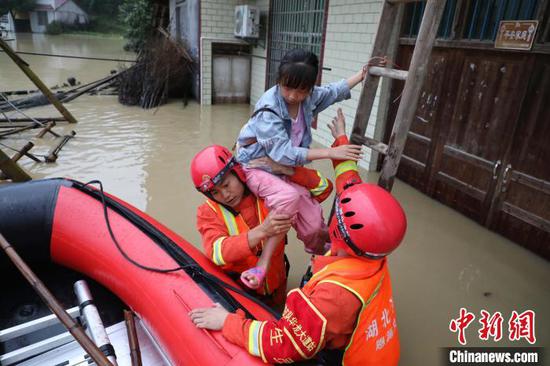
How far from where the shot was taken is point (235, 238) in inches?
63.2

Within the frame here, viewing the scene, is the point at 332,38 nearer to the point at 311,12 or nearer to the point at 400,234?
the point at 311,12

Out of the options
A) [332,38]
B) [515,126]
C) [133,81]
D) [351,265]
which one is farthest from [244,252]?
[133,81]

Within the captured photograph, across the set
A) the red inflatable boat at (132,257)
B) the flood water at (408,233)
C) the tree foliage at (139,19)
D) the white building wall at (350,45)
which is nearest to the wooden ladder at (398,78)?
the red inflatable boat at (132,257)

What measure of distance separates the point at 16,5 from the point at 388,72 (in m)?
41.8

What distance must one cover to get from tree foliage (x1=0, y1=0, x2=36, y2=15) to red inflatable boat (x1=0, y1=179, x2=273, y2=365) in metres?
37.9

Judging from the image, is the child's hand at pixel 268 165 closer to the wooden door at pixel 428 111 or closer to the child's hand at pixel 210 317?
the child's hand at pixel 210 317

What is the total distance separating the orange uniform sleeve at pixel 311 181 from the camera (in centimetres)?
202

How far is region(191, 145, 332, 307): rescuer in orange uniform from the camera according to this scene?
158cm

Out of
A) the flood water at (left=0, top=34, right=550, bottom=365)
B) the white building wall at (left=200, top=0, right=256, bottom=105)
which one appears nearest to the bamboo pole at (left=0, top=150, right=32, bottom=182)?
the flood water at (left=0, top=34, right=550, bottom=365)

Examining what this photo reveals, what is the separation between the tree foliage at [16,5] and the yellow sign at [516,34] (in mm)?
38529

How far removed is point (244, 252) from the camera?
5.19ft

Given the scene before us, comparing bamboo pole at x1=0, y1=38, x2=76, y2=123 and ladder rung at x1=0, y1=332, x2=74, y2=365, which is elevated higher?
bamboo pole at x1=0, y1=38, x2=76, y2=123

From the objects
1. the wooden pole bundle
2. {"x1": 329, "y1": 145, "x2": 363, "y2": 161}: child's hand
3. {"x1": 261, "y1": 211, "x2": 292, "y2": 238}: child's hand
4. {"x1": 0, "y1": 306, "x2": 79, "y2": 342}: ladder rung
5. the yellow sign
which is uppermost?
the yellow sign

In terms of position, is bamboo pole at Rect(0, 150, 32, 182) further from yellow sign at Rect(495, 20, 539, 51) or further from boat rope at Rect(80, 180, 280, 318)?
yellow sign at Rect(495, 20, 539, 51)
